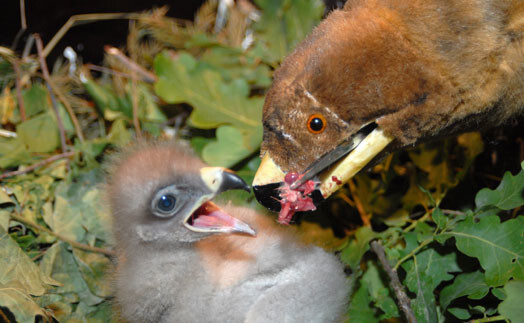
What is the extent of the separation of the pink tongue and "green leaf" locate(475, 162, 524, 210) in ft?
2.01

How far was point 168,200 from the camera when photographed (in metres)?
1.19

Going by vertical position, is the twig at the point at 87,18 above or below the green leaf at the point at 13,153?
above

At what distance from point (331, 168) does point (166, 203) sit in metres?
0.42

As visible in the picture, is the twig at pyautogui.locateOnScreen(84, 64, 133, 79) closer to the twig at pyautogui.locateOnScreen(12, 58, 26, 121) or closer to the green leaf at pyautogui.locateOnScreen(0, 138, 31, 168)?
the twig at pyautogui.locateOnScreen(12, 58, 26, 121)

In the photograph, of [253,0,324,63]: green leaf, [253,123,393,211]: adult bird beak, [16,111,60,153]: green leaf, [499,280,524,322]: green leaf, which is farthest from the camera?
[253,0,324,63]: green leaf

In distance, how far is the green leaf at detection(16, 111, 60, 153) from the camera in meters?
1.48

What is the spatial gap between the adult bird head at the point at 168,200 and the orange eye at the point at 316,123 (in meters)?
0.29

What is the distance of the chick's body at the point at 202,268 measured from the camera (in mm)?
1104

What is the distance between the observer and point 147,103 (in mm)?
1715

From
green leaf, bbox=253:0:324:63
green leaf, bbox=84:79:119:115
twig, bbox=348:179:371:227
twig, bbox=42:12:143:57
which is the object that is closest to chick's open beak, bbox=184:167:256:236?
twig, bbox=348:179:371:227

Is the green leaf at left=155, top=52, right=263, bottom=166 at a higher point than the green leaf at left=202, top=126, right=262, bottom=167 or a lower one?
higher

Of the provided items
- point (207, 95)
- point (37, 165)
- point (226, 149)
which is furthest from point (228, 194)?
point (37, 165)

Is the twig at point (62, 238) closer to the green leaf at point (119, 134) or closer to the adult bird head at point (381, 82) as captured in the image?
the green leaf at point (119, 134)

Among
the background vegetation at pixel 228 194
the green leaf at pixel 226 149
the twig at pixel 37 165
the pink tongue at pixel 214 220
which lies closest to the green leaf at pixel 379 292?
the background vegetation at pixel 228 194
